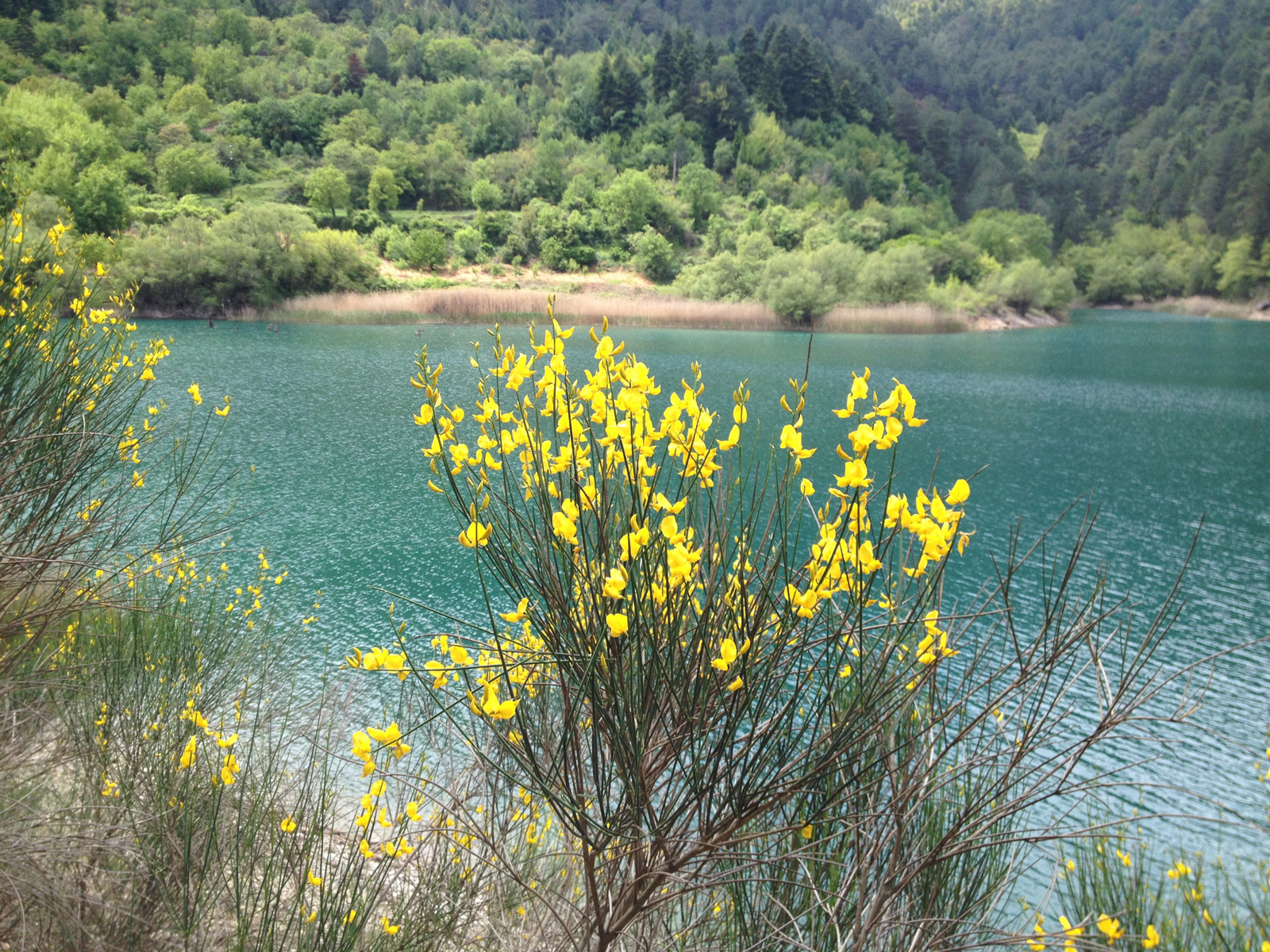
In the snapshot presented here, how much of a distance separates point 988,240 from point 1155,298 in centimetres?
1600

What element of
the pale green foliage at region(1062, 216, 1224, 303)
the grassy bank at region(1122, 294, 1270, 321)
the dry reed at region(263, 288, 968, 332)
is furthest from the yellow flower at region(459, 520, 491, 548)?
the pale green foliage at region(1062, 216, 1224, 303)

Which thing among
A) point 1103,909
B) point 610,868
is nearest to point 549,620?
point 610,868

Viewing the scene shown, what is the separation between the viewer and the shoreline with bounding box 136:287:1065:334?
28859mm

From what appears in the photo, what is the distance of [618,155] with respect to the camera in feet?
236

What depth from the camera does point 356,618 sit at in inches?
281

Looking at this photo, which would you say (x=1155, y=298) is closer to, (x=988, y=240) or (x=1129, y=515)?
(x=988, y=240)

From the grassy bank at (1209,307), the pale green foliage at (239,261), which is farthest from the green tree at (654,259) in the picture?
the grassy bank at (1209,307)

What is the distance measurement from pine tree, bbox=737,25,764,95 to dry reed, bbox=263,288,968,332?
2049 inches

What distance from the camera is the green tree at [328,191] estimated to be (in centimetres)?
4972

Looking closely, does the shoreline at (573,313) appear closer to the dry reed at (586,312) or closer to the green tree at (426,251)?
the dry reed at (586,312)

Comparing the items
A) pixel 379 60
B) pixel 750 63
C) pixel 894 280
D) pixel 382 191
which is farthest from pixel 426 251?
pixel 379 60

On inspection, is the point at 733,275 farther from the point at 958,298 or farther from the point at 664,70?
the point at 664,70

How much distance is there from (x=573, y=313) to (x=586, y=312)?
2.99ft

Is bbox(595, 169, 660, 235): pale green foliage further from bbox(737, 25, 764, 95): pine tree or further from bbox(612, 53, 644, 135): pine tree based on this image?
bbox(737, 25, 764, 95): pine tree
